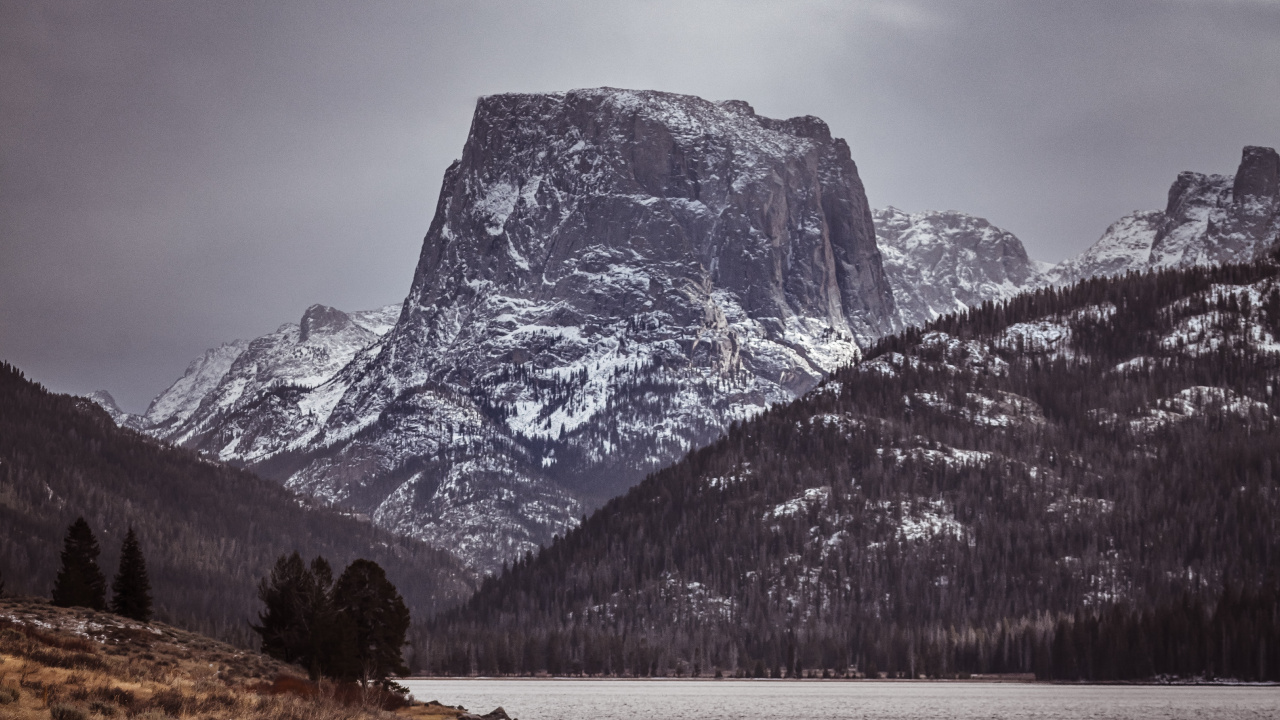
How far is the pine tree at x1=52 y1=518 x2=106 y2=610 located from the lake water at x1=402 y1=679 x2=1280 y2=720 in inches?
1476

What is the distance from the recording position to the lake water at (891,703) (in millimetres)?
137375

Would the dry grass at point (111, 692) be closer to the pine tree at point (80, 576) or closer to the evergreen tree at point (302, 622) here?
the evergreen tree at point (302, 622)

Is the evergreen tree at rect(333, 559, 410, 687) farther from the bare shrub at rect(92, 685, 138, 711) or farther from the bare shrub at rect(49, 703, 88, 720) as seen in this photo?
the bare shrub at rect(49, 703, 88, 720)

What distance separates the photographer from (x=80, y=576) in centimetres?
12488

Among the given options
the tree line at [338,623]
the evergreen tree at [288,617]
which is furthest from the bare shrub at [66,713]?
the evergreen tree at [288,617]

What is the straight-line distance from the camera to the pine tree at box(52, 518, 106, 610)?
120m

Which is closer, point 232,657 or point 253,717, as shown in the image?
point 253,717

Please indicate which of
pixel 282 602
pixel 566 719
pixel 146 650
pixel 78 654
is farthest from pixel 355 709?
pixel 566 719

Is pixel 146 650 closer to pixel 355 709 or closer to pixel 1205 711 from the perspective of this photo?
pixel 355 709

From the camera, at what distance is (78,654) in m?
53.8

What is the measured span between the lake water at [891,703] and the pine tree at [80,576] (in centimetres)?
3748

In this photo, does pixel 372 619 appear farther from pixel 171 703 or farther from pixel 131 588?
pixel 171 703

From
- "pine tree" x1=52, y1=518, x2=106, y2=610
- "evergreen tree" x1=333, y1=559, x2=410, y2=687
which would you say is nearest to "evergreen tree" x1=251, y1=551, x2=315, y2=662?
"evergreen tree" x1=333, y1=559, x2=410, y2=687

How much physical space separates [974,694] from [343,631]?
358 ft
